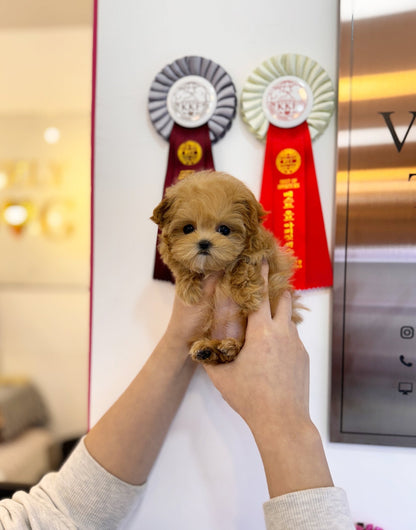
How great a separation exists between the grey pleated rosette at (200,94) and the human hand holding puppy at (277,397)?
1.44ft

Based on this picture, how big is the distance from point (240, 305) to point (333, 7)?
79cm

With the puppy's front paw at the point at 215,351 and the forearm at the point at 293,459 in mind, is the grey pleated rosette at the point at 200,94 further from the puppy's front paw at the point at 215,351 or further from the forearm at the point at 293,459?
the forearm at the point at 293,459

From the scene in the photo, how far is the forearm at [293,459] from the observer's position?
0.65 meters

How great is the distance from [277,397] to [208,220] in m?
0.35

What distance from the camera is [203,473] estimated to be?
1041mm

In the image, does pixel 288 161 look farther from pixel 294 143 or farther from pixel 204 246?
pixel 204 246

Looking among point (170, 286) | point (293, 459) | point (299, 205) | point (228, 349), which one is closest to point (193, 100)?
point (299, 205)

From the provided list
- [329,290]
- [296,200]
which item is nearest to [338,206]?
[296,200]

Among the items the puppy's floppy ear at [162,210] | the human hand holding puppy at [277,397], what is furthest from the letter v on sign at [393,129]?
the puppy's floppy ear at [162,210]

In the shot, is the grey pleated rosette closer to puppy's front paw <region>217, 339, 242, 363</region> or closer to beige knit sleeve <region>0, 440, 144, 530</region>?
puppy's front paw <region>217, 339, 242, 363</region>

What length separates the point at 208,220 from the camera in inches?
28.6

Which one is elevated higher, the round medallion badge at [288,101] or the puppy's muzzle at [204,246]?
the round medallion badge at [288,101]

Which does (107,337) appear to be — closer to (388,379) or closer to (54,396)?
(388,379)

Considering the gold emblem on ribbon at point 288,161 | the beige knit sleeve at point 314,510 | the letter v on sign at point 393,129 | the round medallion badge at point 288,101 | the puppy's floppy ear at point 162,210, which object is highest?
the round medallion badge at point 288,101
